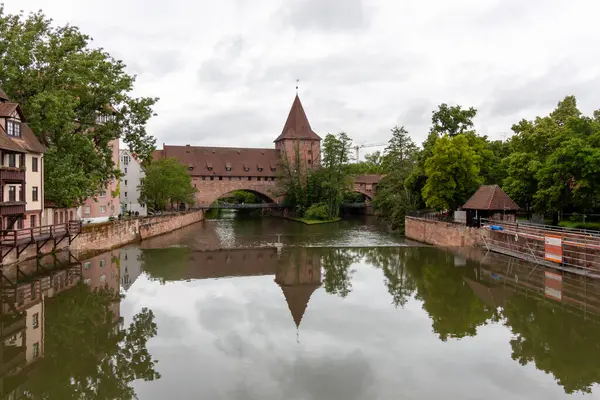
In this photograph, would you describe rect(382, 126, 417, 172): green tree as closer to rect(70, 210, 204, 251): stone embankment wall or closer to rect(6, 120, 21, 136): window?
rect(70, 210, 204, 251): stone embankment wall

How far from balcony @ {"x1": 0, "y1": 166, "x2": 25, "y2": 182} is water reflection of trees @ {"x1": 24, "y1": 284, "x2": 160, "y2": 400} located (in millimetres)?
8086

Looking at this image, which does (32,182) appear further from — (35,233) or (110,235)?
(110,235)

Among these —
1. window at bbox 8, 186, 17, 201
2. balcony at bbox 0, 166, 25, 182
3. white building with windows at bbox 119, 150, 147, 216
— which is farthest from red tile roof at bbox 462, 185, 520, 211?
white building with windows at bbox 119, 150, 147, 216

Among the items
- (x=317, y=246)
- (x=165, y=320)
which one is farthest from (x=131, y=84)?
(x=165, y=320)

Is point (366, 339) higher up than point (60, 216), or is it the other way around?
point (60, 216)

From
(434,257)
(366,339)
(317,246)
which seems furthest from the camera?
(317,246)

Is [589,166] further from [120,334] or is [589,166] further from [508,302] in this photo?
[120,334]

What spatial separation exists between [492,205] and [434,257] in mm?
5290

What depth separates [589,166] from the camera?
78.0 feet

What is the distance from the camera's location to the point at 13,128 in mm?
22609

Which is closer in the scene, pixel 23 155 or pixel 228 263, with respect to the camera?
pixel 23 155

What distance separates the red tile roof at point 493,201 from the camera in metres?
29.7

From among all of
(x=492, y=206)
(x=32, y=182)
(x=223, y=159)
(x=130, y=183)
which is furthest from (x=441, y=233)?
(x=223, y=159)

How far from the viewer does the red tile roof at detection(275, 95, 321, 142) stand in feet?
234
